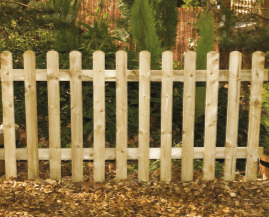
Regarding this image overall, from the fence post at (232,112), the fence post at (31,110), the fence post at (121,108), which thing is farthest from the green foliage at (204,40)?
the fence post at (31,110)

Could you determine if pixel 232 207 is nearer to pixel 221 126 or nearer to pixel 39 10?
pixel 221 126

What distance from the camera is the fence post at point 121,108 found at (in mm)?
3199

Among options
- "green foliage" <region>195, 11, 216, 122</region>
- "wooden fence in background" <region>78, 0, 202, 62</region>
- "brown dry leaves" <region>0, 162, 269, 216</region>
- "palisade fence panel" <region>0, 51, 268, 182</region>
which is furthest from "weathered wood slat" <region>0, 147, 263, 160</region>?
"wooden fence in background" <region>78, 0, 202, 62</region>

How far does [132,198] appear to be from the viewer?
3.04 m

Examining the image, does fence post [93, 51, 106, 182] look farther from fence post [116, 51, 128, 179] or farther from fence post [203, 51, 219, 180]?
fence post [203, 51, 219, 180]

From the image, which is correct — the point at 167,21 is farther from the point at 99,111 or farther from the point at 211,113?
the point at 99,111

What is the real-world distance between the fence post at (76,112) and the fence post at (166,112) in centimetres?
78

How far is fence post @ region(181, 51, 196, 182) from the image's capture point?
3215mm

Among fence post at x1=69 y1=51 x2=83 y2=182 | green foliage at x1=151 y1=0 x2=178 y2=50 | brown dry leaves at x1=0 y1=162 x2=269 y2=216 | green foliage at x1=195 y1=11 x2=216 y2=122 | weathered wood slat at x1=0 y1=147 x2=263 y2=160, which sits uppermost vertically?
green foliage at x1=151 y1=0 x2=178 y2=50

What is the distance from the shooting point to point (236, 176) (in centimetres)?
364

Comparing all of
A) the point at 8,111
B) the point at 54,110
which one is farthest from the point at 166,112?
the point at 8,111

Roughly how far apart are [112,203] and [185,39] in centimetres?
824

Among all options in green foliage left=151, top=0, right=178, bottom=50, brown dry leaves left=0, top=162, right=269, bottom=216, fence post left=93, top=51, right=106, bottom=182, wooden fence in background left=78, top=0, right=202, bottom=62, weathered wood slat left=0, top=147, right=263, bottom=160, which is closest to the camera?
brown dry leaves left=0, top=162, right=269, bottom=216

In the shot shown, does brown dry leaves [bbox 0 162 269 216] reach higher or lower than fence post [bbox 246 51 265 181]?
lower
